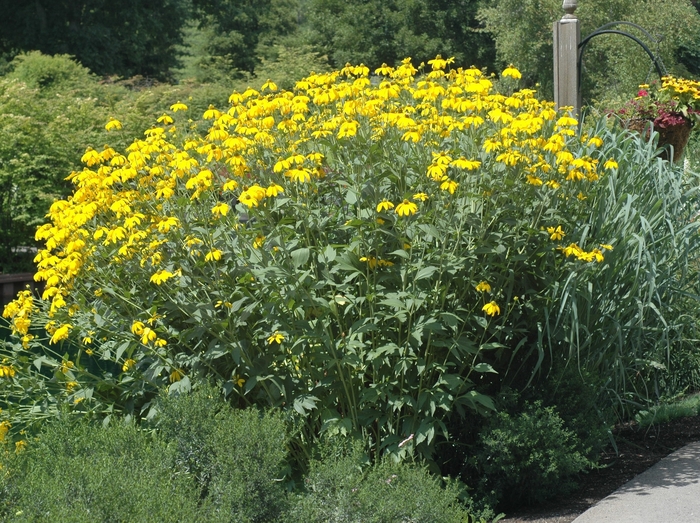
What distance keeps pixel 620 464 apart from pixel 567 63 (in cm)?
274

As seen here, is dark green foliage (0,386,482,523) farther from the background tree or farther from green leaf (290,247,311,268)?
the background tree

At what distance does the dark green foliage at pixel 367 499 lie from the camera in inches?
114

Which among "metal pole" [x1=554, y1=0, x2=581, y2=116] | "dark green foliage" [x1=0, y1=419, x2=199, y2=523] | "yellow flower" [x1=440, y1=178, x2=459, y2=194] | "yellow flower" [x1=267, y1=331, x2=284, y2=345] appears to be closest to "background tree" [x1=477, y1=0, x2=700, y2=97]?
"metal pole" [x1=554, y1=0, x2=581, y2=116]

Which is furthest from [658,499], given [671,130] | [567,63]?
[567,63]

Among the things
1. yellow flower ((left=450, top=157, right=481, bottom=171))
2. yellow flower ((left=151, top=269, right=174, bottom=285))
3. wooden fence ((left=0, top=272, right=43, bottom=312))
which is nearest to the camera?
yellow flower ((left=450, top=157, right=481, bottom=171))

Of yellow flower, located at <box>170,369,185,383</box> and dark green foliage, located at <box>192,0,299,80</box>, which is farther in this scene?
dark green foliage, located at <box>192,0,299,80</box>

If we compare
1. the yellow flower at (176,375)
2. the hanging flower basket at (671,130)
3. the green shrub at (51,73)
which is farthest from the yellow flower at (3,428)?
the green shrub at (51,73)

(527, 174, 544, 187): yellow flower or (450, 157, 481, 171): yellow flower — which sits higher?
(450, 157, 481, 171): yellow flower

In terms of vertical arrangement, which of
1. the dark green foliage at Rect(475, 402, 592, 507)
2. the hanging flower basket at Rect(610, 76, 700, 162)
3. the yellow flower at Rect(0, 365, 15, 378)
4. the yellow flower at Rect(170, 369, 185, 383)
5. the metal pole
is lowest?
the dark green foliage at Rect(475, 402, 592, 507)

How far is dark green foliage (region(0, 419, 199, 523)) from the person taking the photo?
106 inches

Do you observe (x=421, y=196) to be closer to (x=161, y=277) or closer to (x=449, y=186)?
(x=449, y=186)

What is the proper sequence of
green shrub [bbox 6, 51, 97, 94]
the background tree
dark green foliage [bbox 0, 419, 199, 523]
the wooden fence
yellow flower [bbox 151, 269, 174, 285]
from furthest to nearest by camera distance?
1. the background tree
2. green shrub [bbox 6, 51, 97, 94]
3. the wooden fence
4. yellow flower [bbox 151, 269, 174, 285]
5. dark green foliage [bbox 0, 419, 199, 523]

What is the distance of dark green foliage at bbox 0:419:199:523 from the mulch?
1.47 metres

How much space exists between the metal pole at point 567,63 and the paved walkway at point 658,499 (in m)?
2.61
